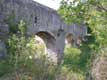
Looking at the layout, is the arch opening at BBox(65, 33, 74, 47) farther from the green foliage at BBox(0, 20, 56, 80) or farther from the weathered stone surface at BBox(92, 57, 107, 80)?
the green foliage at BBox(0, 20, 56, 80)

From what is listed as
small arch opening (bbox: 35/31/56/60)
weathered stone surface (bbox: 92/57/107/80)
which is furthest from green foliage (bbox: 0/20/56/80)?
small arch opening (bbox: 35/31/56/60)

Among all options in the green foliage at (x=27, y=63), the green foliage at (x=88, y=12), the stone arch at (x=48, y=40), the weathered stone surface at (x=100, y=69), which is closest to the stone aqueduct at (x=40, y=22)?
the stone arch at (x=48, y=40)

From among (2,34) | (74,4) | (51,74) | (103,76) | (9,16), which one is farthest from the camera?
(9,16)

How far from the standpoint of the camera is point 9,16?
13094 millimetres

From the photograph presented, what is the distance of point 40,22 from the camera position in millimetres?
15977

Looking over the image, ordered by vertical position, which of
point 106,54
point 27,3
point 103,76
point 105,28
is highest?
point 27,3

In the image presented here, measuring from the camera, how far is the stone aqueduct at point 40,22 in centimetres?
1293

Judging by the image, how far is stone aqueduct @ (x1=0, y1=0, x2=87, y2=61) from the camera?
509 inches

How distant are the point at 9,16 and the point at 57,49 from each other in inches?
232

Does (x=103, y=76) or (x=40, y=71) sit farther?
(x=103, y=76)

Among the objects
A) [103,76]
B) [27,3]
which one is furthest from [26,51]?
[27,3]

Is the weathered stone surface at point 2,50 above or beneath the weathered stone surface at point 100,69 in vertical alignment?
above

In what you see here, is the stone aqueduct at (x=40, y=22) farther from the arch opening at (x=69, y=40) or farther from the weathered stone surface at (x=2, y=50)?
the arch opening at (x=69, y=40)

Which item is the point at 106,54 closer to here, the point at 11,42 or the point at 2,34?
the point at 11,42
